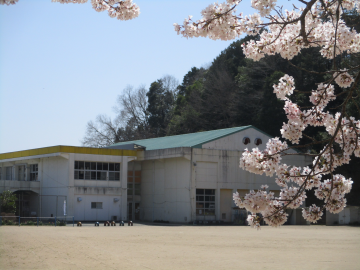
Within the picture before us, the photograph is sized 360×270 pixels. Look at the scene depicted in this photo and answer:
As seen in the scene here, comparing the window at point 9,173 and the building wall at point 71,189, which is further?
the window at point 9,173

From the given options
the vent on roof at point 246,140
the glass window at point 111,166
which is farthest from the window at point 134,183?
the vent on roof at point 246,140

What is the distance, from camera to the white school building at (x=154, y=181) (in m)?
40.5

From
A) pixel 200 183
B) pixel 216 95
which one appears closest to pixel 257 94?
pixel 216 95

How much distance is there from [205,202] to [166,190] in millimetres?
3940

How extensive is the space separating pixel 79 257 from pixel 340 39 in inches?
427

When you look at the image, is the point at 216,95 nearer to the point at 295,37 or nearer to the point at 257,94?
the point at 257,94

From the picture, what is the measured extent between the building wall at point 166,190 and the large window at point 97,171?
3.45 m

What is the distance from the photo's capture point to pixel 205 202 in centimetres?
4119

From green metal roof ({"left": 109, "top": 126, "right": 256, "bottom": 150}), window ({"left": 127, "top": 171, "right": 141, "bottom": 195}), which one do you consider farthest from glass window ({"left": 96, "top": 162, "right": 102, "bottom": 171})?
green metal roof ({"left": 109, "top": 126, "right": 256, "bottom": 150})

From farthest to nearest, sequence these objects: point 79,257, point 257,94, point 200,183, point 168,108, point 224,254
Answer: point 168,108, point 257,94, point 200,183, point 224,254, point 79,257

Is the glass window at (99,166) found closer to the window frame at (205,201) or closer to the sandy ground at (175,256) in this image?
the window frame at (205,201)

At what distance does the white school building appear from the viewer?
4053cm

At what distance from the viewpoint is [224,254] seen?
1661 cm

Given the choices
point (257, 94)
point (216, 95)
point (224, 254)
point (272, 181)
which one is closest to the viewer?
point (224, 254)
